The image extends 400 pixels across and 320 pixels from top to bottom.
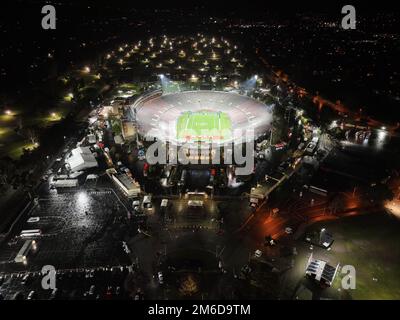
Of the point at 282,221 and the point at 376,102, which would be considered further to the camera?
the point at 376,102

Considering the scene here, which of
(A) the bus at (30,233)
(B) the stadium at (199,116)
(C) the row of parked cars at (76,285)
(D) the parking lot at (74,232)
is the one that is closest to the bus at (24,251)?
(D) the parking lot at (74,232)

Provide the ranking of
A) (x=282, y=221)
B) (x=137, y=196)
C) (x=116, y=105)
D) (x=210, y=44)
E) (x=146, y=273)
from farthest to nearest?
1. (x=210, y=44)
2. (x=116, y=105)
3. (x=137, y=196)
4. (x=282, y=221)
5. (x=146, y=273)

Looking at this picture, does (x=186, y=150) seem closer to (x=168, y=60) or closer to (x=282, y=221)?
(x=282, y=221)

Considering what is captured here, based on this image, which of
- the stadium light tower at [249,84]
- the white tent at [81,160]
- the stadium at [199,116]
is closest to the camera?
the white tent at [81,160]

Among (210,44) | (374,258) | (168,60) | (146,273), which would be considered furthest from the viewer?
(210,44)

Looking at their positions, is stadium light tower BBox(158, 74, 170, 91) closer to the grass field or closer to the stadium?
the stadium

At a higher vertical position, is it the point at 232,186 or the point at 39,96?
the point at 39,96

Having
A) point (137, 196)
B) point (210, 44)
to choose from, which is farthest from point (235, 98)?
point (210, 44)

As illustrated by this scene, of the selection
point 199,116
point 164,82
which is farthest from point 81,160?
point 164,82

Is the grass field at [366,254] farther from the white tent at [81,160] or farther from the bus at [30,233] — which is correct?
the white tent at [81,160]

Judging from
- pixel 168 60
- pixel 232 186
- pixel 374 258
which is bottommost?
pixel 374 258
